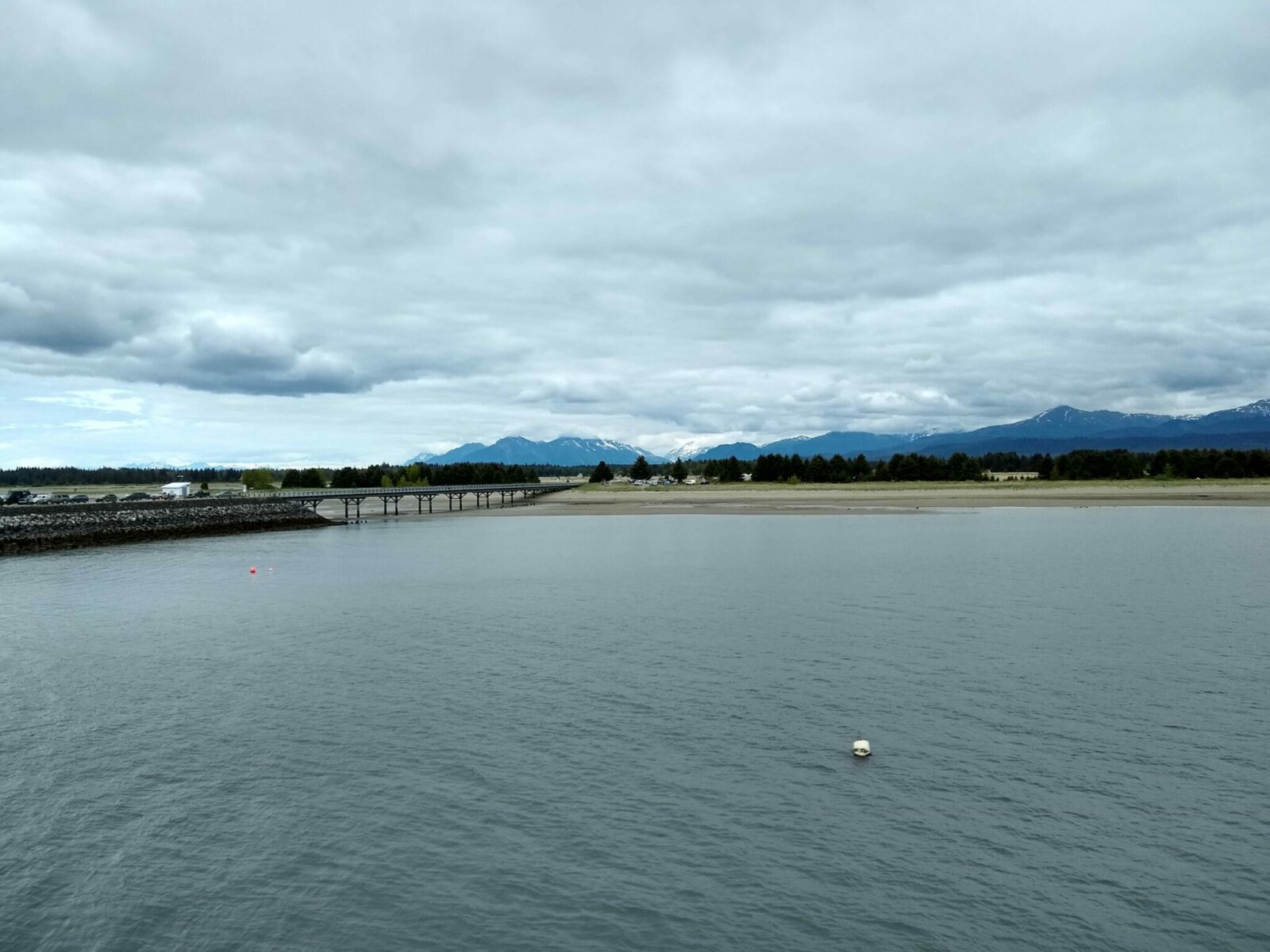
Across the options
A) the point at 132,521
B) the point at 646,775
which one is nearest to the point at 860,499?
the point at 132,521

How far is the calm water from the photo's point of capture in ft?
38.2

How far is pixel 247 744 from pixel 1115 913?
18.0 metres

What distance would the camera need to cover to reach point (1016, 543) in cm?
6038

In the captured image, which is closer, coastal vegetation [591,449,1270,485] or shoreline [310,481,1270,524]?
shoreline [310,481,1270,524]

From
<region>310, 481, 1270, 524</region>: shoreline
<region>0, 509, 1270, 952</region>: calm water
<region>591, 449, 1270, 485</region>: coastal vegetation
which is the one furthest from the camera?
<region>591, 449, 1270, 485</region>: coastal vegetation

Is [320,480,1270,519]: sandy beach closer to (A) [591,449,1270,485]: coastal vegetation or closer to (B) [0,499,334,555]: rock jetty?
(B) [0,499,334,555]: rock jetty

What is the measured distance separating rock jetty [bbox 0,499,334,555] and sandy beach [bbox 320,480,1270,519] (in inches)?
584

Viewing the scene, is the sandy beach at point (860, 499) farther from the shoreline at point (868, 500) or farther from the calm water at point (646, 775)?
the calm water at point (646, 775)

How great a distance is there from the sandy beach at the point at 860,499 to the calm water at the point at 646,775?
7366 cm

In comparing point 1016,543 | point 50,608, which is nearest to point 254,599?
point 50,608

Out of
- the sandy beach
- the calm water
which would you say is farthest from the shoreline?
the calm water

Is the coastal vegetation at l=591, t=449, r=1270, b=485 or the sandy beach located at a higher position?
the coastal vegetation at l=591, t=449, r=1270, b=485

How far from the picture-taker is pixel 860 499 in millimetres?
129375

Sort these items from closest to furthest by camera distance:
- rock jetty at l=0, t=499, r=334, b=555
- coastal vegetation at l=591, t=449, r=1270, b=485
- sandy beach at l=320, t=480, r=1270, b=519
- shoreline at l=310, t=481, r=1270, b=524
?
1. rock jetty at l=0, t=499, r=334, b=555
2. shoreline at l=310, t=481, r=1270, b=524
3. sandy beach at l=320, t=480, r=1270, b=519
4. coastal vegetation at l=591, t=449, r=1270, b=485
